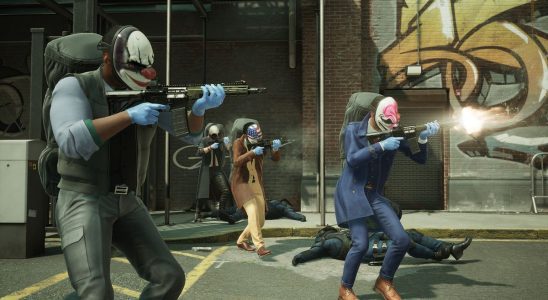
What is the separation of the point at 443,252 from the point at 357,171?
2.26 metres

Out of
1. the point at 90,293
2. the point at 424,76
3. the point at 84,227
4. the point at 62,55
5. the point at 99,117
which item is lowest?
the point at 90,293

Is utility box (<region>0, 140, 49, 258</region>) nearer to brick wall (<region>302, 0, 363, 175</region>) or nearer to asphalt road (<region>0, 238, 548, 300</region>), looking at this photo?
asphalt road (<region>0, 238, 548, 300</region>)

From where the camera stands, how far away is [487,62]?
11773 millimetres

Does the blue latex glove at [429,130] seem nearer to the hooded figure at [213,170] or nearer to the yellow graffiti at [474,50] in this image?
the hooded figure at [213,170]

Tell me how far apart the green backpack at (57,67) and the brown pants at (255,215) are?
407 centimetres

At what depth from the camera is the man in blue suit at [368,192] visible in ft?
14.9

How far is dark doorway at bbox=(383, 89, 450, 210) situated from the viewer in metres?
11.9

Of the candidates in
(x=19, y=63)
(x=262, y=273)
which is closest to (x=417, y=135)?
(x=262, y=273)

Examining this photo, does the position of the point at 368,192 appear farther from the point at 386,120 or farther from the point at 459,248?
the point at 459,248

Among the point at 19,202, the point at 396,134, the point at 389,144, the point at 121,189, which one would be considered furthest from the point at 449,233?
the point at 121,189

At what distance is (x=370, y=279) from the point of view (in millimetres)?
5555

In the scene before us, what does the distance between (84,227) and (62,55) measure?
1.05 m

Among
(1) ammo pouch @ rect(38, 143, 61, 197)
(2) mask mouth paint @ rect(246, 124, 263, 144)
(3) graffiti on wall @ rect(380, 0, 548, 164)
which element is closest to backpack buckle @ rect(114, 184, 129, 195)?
(1) ammo pouch @ rect(38, 143, 61, 197)

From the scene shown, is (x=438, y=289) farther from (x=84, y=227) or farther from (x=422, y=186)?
(x=422, y=186)
